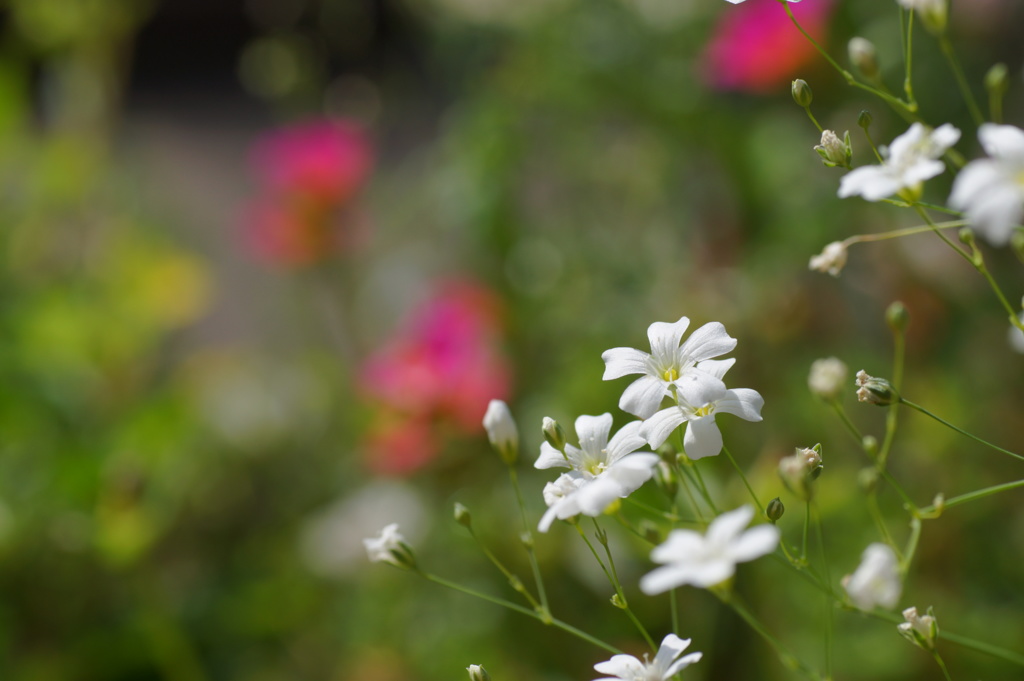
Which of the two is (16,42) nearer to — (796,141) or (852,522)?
(796,141)

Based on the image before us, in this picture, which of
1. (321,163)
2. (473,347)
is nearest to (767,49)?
(473,347)

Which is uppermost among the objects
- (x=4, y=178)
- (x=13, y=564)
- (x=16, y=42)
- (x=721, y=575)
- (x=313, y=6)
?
(x=16, y=42)

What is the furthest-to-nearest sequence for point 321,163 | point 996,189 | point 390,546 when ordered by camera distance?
1. point 321,163
2. point 390,546
3. point 996,189

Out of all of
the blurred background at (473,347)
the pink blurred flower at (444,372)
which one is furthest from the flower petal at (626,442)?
the pink blurred flower at (444,372)

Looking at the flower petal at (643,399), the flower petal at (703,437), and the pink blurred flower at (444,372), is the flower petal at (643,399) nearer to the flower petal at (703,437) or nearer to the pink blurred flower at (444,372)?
the flower petal at (703,437)

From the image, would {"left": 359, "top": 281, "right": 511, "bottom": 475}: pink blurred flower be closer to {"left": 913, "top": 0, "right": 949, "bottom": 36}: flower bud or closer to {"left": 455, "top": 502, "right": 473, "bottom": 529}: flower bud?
{"left": 455, "top": 502, "right": 473, "bottom": 529}: flower bud

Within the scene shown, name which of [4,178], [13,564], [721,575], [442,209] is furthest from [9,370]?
[721,575]

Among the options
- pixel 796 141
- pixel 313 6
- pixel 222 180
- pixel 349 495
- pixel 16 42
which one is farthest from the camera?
pixel 222 180

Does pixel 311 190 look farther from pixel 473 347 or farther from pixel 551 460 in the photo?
pixel 551 460
